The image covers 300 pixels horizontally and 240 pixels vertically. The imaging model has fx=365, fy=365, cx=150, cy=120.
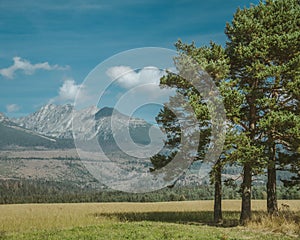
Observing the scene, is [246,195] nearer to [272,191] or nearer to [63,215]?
[272,191]

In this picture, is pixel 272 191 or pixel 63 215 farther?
pixel 63 215

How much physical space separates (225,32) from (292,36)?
5013 mm

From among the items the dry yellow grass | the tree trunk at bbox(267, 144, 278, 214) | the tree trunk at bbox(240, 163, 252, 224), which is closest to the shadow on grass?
the tree trunk at bbox(240, 163, 252, 224)

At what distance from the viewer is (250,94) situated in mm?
22328

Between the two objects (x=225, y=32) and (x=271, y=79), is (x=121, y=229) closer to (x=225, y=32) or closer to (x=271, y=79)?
(x=271, y=79)

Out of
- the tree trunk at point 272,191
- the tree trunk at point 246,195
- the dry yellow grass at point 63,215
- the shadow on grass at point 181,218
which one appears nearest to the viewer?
the tree trunk at point 246,195

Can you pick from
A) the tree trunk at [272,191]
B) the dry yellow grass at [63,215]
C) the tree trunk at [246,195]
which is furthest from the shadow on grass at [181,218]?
the tree trunk at [272,191]

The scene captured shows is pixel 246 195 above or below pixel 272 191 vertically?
below

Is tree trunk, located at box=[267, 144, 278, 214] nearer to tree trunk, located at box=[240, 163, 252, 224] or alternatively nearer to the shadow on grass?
tree trunk, located at box=[240, 163, 252, 224]

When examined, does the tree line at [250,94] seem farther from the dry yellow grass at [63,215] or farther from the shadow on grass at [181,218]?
the dry yellow grass at [63,215]

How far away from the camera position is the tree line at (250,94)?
20375 millimetres

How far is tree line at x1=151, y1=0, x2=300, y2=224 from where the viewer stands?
20.4 m

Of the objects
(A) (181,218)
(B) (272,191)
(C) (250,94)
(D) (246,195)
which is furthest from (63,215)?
(C) (250,94)

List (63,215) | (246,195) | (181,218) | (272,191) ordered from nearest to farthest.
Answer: (246,195) → (272,191) → (181,218) → (63,215)
